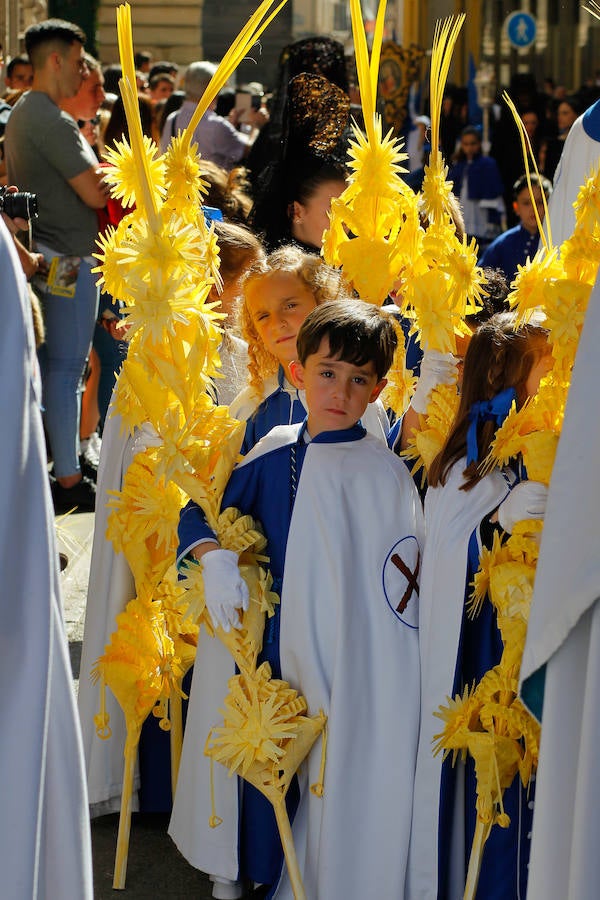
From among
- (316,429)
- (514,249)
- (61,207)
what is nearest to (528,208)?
(514,249)

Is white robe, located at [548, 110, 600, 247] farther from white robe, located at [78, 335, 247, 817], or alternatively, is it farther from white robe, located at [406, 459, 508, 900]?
white robe, located at [406, 459, 508, 900]

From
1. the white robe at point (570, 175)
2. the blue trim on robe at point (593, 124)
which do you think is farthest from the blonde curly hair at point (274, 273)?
the blue trim on robe at point (593, 124)

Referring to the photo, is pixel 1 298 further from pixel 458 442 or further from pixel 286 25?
pixel 286 25

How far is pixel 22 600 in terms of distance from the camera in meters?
1.87

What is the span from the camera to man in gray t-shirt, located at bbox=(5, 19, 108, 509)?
626 cm

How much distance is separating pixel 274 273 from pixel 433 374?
0.50m

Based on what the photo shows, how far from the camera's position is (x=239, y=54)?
2.93m

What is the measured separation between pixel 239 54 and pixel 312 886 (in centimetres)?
179

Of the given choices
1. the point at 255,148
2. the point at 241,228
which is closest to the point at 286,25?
the point at 255,148

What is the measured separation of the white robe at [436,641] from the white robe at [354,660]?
0.03 metres

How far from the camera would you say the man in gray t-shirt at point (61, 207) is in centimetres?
626

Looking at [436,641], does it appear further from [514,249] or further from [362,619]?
[514,249]

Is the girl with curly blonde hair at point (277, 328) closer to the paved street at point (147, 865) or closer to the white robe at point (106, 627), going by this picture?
the white robe at point (106, 627)

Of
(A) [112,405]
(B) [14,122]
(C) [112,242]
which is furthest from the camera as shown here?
(B) [14,122]
